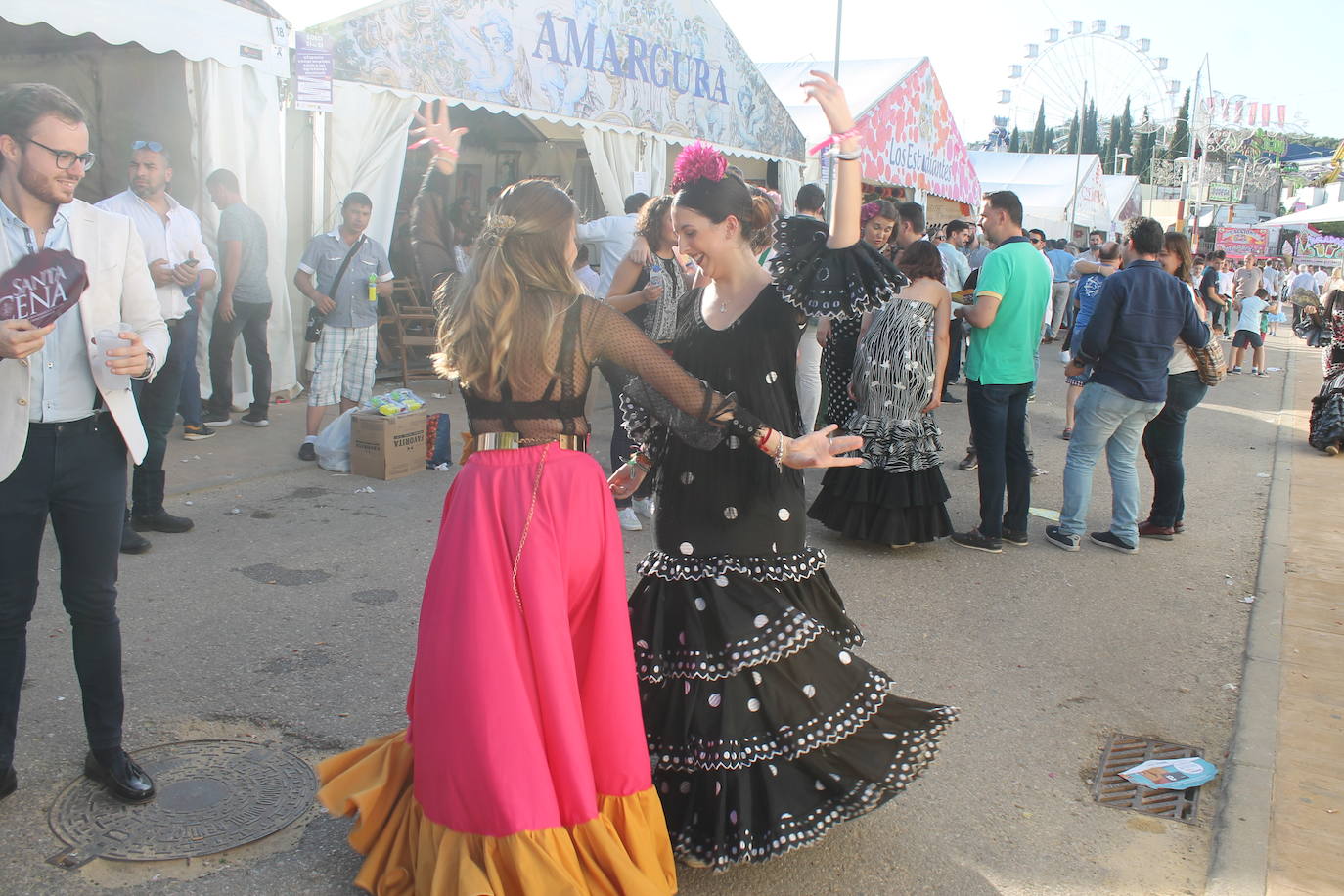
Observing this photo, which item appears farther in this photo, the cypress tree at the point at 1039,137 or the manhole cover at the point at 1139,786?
the cypress tree at the point at 1039,137

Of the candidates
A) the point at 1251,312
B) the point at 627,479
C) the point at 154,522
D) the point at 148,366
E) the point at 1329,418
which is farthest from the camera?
the point at 1251,312

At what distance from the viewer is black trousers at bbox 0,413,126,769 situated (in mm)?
2803

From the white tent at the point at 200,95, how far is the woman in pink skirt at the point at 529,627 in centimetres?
631

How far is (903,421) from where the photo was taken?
6012mm

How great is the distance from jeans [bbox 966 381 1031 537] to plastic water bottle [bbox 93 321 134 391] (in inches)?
178

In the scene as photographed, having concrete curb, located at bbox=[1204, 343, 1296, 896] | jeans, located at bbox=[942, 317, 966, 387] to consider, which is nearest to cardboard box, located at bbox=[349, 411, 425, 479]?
concrete curb, located at bbox=[1204, 343, 1296, 896]

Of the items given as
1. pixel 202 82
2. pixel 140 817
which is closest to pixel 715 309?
pixel 140 817

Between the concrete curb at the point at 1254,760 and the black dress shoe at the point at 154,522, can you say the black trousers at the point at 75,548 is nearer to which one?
the black dress shoe at the point at 154,522

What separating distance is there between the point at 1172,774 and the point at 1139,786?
0.51 ft

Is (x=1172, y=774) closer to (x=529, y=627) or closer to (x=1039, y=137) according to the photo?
(x=529, y=627)

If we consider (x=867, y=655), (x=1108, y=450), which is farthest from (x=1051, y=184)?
(x=867, y=655)

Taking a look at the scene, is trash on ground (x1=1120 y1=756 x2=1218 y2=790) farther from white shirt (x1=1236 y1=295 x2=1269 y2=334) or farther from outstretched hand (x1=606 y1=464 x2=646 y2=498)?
white shirt (x1=1236 y1=295 x2=1269 y2=334)

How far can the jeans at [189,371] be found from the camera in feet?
19.8

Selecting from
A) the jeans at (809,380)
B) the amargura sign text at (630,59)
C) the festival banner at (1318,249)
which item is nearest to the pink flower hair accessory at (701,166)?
the jeans at (809,380)
